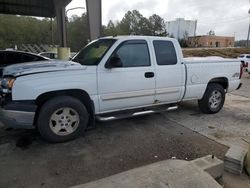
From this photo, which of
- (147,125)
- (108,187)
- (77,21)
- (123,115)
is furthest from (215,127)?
(77,21)

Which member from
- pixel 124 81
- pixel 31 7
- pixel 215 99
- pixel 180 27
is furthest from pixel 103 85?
pixel 180 27

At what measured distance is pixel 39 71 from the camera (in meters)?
3.87

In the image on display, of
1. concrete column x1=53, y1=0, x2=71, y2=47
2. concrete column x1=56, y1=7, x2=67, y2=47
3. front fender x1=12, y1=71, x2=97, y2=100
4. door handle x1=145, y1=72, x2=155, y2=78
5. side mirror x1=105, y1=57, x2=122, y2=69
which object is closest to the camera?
front fender x1=12, y1=71, x2=97, y2=100

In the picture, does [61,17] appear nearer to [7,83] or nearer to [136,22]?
[7,83]

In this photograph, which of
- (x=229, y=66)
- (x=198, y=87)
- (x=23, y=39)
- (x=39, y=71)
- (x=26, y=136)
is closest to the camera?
(x=39, y=71)

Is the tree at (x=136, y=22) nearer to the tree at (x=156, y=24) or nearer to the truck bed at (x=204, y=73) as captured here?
the tree at (x=156, y=24)

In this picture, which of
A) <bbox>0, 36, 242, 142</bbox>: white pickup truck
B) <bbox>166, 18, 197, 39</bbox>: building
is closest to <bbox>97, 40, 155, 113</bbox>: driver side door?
<bbox>0, 36, 242, 142</bbox>: white pickup truck

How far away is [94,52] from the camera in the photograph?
16.0 feet

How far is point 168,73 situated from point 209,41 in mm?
81687

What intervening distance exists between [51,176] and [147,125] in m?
2.53

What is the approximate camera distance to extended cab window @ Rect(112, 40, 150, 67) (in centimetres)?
460

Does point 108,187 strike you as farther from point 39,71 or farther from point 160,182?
point 39,71

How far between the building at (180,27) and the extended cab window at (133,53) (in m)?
80.1

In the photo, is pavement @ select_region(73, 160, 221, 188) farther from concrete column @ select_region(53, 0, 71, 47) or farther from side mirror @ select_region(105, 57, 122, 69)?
concrete column @ select_region(53, 0, 71, 47)
